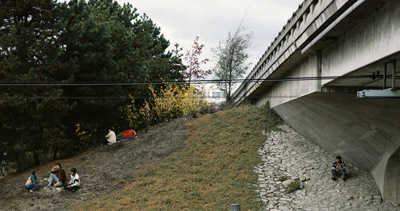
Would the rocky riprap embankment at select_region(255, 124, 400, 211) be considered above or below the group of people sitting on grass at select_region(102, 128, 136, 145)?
below

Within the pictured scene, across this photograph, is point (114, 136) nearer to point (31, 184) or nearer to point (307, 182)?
point (31, 184)

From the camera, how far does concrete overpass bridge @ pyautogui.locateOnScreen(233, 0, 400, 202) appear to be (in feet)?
19.4

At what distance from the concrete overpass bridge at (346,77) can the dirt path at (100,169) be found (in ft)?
21.3

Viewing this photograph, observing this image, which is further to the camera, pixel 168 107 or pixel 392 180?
pixel 168 107

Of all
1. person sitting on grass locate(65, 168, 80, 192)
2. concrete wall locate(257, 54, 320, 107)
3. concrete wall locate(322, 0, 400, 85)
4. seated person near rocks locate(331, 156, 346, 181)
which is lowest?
person sitting on grass locate(65, 168, 80, 192)

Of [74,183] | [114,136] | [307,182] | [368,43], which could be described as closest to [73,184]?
[74,183]

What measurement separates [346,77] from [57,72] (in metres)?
15.2

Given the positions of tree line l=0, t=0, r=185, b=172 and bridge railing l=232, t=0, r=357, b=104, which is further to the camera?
tree line l=0, t=0, r=185, b=172

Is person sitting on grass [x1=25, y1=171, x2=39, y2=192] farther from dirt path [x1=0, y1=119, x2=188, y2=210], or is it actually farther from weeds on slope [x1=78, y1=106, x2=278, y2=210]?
weeds on slope [x1=78, y1=106, x2=278, y2=210]

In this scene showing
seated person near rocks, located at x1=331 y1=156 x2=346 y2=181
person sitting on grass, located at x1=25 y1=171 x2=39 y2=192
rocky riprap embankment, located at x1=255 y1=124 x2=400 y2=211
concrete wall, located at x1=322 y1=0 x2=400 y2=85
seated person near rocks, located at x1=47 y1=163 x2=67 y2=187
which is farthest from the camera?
seated person near rocks, located at x1=47 y1=163 x2=67 y2=187

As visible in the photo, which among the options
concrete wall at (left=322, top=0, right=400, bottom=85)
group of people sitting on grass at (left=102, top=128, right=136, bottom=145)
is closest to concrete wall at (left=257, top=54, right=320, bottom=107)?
concrete wall at (left=322, top=0, right=400, bottom=85)

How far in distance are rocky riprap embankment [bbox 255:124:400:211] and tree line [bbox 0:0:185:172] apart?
7601 millimetres

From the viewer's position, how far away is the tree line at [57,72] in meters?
16.7

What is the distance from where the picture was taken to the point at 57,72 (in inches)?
715
